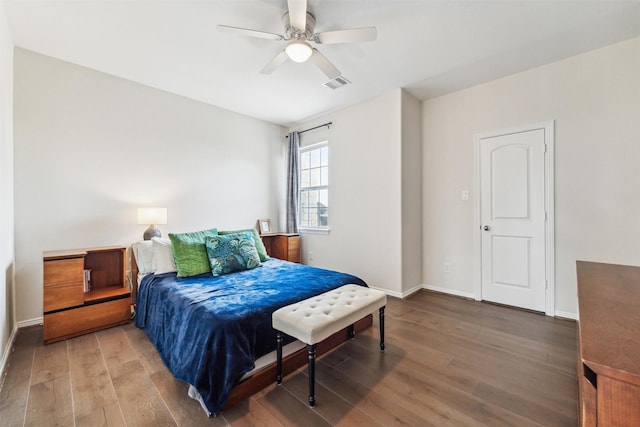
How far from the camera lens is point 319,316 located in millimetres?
1744

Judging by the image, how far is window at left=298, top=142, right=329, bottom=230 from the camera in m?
4.50

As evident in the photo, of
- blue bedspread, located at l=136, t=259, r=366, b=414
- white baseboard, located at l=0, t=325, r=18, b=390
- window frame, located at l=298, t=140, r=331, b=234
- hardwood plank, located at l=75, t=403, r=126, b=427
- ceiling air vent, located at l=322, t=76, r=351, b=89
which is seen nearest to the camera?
hardwood plank, located at l=75, t=403, r=126, b=427

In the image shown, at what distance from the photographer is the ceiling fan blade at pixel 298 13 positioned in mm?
1737

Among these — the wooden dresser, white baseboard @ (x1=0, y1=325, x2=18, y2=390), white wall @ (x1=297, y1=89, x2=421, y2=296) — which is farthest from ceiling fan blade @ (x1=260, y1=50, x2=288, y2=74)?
white baseboard @ (x1=0, y1=325, x2=18, y2=390)

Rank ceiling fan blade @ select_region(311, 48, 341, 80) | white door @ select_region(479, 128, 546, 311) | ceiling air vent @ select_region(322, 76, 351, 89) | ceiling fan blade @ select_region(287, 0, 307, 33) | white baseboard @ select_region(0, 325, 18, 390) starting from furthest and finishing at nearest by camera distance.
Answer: ceiling air vent @ select_region(322, 76, 351, 89) < white door @ select_region(479, 128, 546, 311) < ceiling fan blade @ select_region(311, 48, 341, 80) < white baseboard @ select_region(0, 325, 18, 390) < ceiling fan blade @ select_region(287, 0, 307, 33)

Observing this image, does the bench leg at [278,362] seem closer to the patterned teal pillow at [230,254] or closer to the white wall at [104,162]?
the patterned teal pillow at [230,254]

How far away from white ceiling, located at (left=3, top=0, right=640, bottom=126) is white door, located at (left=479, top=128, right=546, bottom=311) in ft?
2.87

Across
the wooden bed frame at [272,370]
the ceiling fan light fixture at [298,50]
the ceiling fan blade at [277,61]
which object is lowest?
the wooden bed frame at [272,370]

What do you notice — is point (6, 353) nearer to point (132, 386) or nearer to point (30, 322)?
point (30, 322)

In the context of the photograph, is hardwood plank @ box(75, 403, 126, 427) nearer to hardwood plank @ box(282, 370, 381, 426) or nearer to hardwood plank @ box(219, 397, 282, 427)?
hardwood plank @ box(219, 397, 282, 427)

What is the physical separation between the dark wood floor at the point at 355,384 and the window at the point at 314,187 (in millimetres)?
2393

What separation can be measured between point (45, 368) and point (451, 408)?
2.82 metres

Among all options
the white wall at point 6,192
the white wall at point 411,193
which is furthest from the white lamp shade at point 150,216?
the white wall at point 411,193

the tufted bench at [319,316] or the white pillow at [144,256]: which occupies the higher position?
the white pillow at [144,256]
